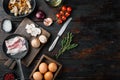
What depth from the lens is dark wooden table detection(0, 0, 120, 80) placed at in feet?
9.80

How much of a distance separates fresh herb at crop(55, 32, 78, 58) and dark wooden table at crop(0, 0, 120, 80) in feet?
0.07

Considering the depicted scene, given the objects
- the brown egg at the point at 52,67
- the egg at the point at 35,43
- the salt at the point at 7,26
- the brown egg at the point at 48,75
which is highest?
the salt at the point at 7,26

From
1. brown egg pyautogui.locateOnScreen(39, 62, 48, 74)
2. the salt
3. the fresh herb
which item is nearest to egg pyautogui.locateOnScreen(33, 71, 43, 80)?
brown egg pyautogui.locateOnScreen(39, 62, 48, 74)

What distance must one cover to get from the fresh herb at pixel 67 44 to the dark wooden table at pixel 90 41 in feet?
0.07

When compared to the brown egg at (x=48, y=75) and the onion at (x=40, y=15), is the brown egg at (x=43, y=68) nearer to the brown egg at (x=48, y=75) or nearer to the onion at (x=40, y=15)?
the brown egg at (x=48, y=75)

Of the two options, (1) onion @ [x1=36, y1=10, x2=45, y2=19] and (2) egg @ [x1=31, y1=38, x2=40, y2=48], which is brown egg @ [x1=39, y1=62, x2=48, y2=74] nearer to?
(2) egg @ [x1=31, y1=38, x2=40, y2=48]

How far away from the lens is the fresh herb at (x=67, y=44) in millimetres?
2988

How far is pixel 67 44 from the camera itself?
2.99 m

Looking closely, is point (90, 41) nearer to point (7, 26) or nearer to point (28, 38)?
point (28, 38)

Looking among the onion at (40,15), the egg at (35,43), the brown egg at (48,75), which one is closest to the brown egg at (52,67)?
the brown egg at (48,75)

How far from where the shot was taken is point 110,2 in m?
3.05

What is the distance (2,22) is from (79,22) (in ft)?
1.30

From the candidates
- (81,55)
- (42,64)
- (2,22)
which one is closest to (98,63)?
(81,55)

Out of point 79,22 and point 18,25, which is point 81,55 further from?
point 18,25
